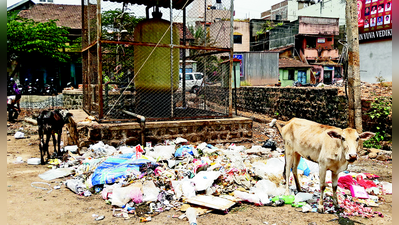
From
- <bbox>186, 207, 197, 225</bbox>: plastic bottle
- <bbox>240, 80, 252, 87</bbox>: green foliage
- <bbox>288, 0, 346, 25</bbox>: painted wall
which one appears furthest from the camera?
<bbox>288, 0, 346, 25</bbox>: painted wall

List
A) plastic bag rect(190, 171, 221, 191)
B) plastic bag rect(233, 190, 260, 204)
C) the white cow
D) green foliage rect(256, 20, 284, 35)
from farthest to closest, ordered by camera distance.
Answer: green foliage rect(256, 20, 284, 35) < plastic bag rect(190, 171, 221, 191) < plastic bag rect(233, 190, 260, 204) < the white cow

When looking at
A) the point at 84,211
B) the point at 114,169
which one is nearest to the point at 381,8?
the point at 114,169

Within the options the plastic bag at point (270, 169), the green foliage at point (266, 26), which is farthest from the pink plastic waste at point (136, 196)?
the green foliage at point (266, 26)

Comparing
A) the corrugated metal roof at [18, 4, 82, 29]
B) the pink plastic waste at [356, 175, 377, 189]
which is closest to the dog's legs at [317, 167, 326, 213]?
the pink plastic waste at [356, 175, 377, 189]

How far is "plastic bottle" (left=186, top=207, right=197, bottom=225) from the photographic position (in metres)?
3.62

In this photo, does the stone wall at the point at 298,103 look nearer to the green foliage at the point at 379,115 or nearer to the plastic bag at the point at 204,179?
the green foliage at the point at 379,115

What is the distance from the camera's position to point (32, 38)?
74.3ft

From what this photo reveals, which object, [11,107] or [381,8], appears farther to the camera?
[381,8]

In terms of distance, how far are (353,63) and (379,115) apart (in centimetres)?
259

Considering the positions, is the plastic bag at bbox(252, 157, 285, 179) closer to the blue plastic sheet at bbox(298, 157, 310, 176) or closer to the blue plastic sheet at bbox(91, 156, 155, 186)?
the blue plastic sheet at bbox(298, 157, 310, 176)

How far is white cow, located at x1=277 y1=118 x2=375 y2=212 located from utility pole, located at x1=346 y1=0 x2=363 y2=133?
10.2 ft

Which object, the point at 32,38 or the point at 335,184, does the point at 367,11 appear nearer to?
the point at 335,184

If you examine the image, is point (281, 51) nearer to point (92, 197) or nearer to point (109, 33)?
point (109, 33)

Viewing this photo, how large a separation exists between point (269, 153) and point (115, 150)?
351cm
